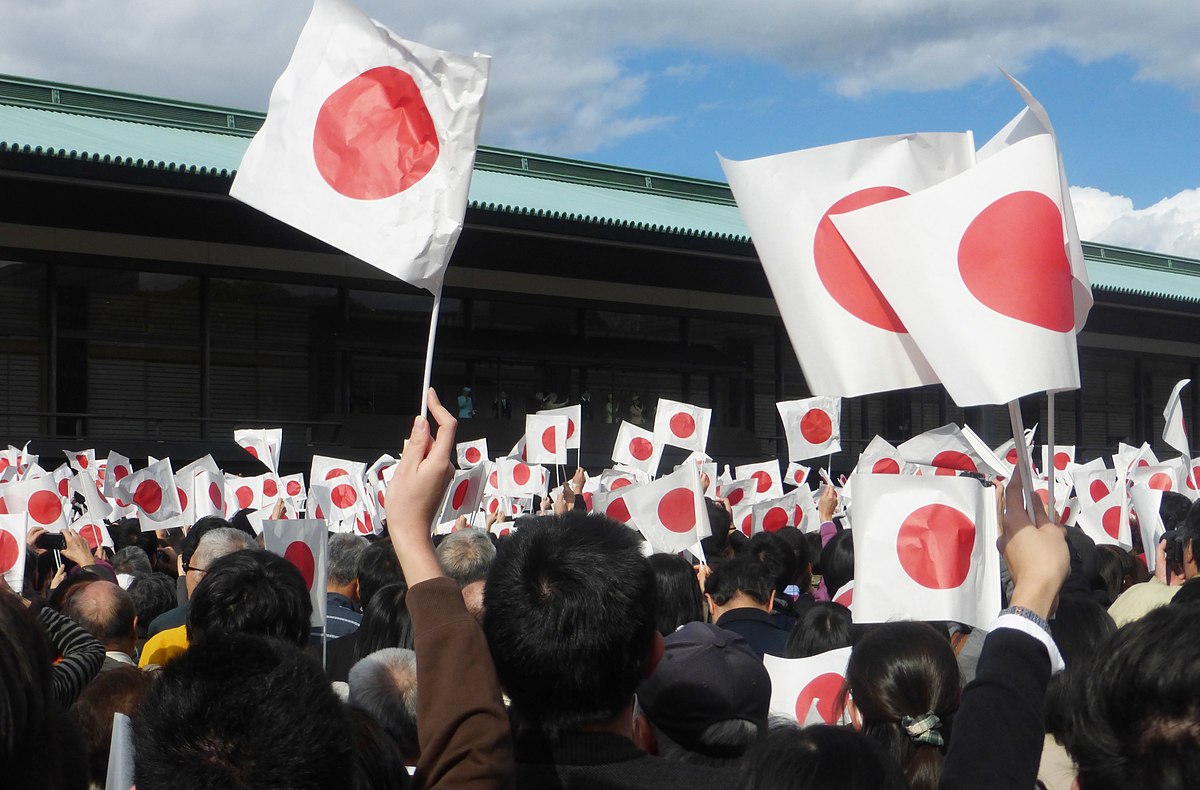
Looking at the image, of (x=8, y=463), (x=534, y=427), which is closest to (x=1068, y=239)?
(x=534, y=427)

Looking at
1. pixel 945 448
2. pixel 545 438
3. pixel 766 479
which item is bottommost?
pixel 766 479

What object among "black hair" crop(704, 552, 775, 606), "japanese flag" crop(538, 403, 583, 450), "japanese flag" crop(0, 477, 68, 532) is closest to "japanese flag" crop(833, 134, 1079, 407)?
"black hair" crop(704, 552, 775, 606)

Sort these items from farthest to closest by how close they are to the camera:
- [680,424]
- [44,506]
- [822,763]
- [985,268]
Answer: [680,424] → [44,506] → [985,268] → [822,763]

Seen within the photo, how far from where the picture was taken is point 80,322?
15.1 meters

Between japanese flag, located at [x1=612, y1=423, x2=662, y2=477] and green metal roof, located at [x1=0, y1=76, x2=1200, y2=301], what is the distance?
386 cm

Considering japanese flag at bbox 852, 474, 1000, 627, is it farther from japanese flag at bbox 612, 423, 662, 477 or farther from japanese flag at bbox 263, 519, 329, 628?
japanese flag at bbox 612, 423, 662, 477

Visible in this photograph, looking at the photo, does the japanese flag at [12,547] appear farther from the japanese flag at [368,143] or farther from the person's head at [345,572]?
the japanese flag at [368,143]

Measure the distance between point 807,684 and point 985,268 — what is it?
142cm

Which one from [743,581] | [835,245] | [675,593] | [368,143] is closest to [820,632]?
[675,593]

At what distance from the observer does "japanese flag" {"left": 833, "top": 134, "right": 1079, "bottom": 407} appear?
235 centimetres

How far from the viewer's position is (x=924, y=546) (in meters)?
3.69

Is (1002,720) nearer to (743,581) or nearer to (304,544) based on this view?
(743,581)

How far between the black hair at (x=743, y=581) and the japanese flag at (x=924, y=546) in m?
0.84

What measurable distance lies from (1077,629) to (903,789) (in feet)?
4.43
